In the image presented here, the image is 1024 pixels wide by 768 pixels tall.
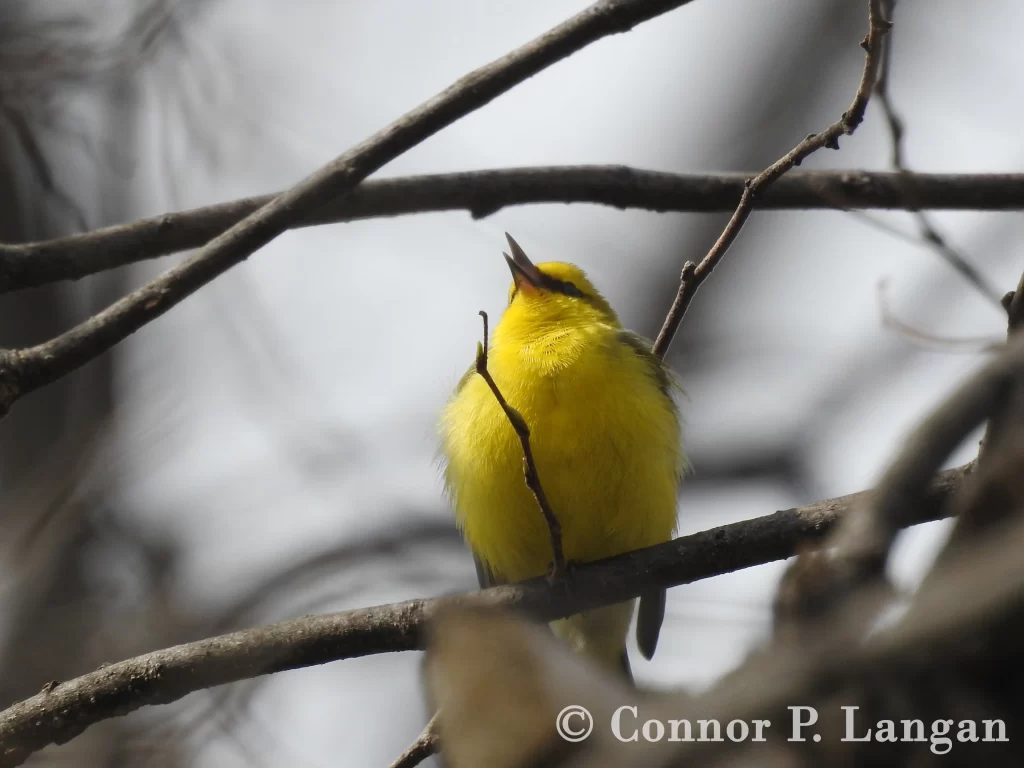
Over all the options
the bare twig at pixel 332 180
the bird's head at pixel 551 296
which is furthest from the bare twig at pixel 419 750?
the bird's head at pixel 551 296

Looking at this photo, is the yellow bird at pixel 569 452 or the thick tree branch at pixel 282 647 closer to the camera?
the thick tree branch at pixel 282 647

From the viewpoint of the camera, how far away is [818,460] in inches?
302

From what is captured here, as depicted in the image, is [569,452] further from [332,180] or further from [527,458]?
[332,180]

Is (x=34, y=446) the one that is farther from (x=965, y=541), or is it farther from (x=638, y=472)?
(x=965, y=541)

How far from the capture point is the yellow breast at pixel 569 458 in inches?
168

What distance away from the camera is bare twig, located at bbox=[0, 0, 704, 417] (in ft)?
10.1

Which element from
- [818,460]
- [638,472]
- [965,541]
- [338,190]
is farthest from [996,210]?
[818,460]

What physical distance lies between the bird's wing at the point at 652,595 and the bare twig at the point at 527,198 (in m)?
0.88

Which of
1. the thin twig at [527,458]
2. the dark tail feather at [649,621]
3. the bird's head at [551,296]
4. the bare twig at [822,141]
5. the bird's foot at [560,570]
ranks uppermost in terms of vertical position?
the bird's head at [551,296]

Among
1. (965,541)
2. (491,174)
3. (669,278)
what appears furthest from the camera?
(669,278)

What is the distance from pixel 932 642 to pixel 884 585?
0.18m

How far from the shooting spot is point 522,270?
5.62 m

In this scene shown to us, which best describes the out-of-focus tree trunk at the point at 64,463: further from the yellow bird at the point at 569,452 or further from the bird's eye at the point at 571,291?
the bird's eye at the point at 571,291

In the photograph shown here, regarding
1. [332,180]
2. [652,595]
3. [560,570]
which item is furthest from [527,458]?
[652,595]
